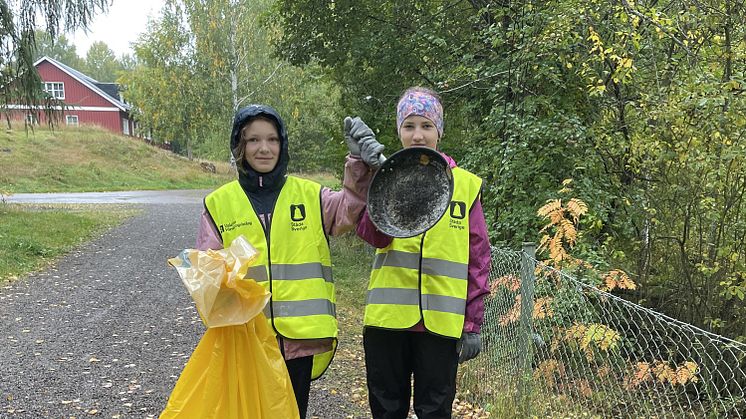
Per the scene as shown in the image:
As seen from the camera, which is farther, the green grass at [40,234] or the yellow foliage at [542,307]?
the green grass at [40,234]

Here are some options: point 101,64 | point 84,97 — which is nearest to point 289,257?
point 84,97

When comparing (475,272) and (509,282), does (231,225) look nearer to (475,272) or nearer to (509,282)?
(475,272)

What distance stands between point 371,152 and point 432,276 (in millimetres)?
582

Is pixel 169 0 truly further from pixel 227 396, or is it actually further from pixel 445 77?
pixel 227 396

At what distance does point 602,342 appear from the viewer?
3.21 meters

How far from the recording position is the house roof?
127 ft

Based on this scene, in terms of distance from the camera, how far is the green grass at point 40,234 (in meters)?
8.16

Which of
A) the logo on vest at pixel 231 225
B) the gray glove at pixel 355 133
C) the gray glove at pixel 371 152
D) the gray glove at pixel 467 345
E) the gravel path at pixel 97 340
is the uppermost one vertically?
the gray glove at pixel 355 133

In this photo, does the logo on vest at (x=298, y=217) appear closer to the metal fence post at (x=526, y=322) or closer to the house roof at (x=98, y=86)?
the metal fence post at (x=526, y=322)

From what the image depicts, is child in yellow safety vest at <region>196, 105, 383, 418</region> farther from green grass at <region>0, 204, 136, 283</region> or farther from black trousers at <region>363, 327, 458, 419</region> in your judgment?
green grass at <region>0, 204, 136, 283</region>

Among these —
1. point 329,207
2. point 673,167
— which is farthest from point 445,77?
point 329,207

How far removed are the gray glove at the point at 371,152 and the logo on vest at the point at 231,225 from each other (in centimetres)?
58

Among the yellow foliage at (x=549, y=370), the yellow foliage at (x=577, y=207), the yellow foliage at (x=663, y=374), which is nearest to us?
the yellow foliage at (x=663, y=374)

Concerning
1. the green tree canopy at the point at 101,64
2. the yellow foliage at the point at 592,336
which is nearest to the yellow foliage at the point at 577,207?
the yellow foliage at the point at 592,336
